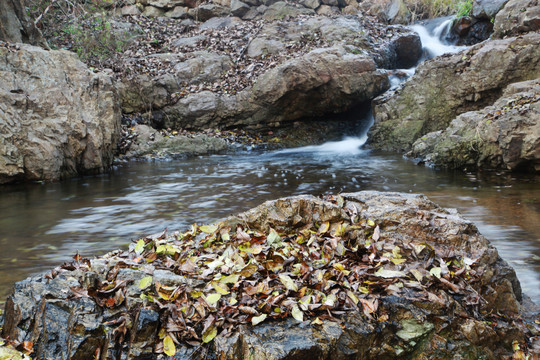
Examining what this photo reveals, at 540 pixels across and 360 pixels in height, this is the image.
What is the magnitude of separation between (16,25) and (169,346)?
40.0ft

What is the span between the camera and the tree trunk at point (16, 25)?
1094 cm

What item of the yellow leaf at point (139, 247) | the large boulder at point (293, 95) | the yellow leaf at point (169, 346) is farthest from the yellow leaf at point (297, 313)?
the large boulder at point (293, 95)

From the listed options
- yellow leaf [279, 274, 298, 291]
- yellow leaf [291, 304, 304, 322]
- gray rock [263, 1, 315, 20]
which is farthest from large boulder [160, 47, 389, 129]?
yellow leaf [291, 304, 304, 322]

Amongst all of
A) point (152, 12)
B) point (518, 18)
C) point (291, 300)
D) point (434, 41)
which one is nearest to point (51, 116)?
point (291, 300)

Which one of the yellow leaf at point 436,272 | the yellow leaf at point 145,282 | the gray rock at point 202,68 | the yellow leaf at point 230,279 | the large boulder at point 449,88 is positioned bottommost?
the yellow leaf at point 436,272

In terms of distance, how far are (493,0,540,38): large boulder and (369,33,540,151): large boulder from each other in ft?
3.33

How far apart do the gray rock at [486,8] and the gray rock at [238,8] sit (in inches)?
394

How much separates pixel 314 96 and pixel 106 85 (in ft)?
21.6

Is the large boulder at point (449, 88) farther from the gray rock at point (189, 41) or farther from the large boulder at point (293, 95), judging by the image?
the gray rock at point (189, 41)

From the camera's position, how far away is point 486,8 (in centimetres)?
1605

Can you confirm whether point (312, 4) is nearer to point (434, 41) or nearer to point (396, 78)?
point (434, 41)

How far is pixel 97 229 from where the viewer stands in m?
5.86

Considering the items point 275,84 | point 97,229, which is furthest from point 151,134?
point 97,229

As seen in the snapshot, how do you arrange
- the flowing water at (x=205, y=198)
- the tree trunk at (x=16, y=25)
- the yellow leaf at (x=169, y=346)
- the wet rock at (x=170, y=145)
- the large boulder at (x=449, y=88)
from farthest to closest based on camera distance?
the wet rock at (x=170, y=145), the large boulder at (x=449, y=88), the tree trunk at (x=16, y=25), the flowing water at (x=205, y=198), the yellow leaf at (x=169, y=346)
